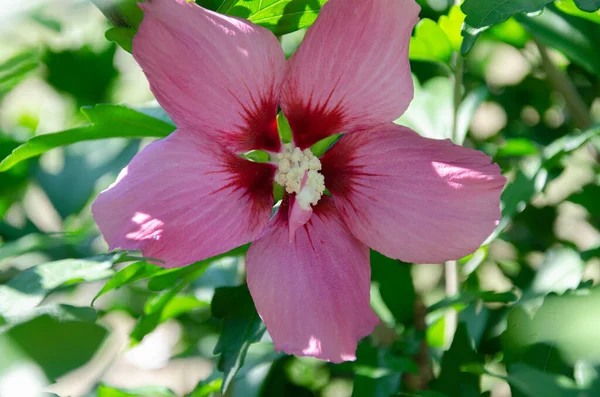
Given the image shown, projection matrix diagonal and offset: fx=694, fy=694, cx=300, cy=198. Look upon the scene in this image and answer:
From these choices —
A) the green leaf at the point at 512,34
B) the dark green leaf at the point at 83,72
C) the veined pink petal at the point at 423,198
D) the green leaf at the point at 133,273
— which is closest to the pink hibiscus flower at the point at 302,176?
the veined pink petal at the point at 423,198

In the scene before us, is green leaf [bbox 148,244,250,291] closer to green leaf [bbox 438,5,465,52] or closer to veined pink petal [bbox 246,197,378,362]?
veined pink petal [bbox 246,197,378,362]

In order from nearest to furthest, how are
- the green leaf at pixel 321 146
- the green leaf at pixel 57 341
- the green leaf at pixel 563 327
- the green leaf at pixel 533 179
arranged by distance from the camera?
1. the green leaf at pixel 57 341
2. the green leaf at pixel 563 327
3. the green leaf at pixel 321 146
4. the green leaf at pixel 533 179

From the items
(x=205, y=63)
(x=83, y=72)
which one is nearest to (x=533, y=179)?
(x=205, y=63)

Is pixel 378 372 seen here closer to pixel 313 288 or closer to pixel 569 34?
pixel 313 288

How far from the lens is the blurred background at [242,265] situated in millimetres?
684

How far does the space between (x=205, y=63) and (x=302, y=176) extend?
18 cm

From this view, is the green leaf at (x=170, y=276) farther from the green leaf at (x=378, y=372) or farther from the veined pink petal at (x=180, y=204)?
the green leaf at (x=378, y=372)

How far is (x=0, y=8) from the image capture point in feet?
1.30

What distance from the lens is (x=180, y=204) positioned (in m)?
0.65

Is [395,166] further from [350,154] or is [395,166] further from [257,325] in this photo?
[257,325]

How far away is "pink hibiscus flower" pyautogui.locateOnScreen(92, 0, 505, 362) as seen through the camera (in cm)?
64

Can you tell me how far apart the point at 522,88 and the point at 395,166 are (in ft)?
3.26

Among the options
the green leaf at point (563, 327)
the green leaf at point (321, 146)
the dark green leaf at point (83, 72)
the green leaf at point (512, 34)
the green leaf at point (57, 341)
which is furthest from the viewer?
the dark green leaf at point (83, 72)

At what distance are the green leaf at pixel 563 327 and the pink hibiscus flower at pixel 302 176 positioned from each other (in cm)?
15
